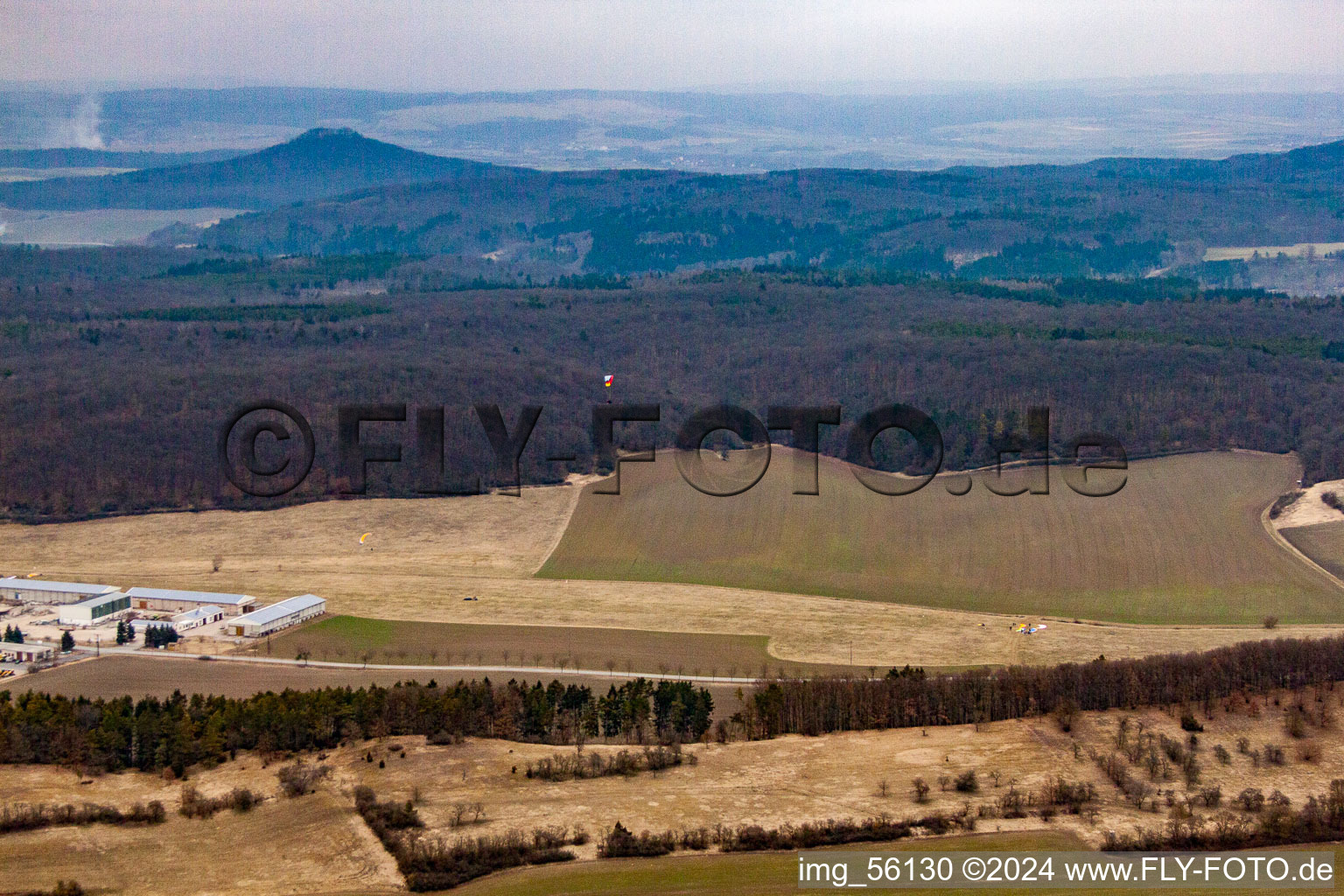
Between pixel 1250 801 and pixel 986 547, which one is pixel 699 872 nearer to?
pixel 1250 801

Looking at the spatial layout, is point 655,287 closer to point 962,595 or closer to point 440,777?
point 962,595

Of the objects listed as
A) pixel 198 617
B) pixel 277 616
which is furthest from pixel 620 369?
pixel 198 617

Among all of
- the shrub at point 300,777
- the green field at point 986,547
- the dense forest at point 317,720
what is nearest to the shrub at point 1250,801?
the dense forest at point 317,720

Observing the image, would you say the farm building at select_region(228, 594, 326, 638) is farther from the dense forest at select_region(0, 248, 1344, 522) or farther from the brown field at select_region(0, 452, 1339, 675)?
the dense forest at select_region(0, 248, 1344, 522)

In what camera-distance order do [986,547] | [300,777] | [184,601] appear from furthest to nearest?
[986,547]
[184,601]
[300,777]

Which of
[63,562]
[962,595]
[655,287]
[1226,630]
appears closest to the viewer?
[1226,630]

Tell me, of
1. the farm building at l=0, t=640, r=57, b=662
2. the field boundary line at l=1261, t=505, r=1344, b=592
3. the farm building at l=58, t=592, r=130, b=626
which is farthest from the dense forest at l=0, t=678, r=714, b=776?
the field boundary line at l=1261, t=505, r=1344, b=592

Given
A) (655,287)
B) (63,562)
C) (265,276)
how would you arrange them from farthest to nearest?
(265,276), (655,287), (63,562)

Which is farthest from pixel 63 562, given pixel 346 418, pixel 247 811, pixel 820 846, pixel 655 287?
pixel 655 287
